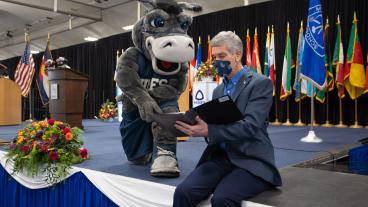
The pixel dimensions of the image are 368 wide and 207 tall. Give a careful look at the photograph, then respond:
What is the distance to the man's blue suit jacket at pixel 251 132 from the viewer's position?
150cm

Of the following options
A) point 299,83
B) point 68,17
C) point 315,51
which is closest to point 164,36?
point 315,51

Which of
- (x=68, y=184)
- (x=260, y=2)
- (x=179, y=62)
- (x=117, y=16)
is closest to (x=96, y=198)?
(x=68, y=184)

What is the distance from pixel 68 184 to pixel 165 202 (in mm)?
963

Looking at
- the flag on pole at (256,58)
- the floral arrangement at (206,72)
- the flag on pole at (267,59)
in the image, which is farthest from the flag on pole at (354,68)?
the floral arrangement at (206,72)

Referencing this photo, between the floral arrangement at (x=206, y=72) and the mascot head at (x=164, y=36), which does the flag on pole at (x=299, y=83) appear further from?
the mascot head at (x=164, y=36)

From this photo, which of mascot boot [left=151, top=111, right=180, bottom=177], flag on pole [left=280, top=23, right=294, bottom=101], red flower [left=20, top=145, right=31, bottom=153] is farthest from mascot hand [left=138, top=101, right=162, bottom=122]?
flag on pole [left=280, top=23, right=294, bottom=101]

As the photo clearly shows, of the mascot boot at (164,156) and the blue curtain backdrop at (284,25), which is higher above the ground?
the blue curtain backdrop at (284,25)

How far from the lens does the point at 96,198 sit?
241 centimetres

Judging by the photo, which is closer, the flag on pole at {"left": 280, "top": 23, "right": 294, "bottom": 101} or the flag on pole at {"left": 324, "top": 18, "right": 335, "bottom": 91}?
the flag on pole at {"left": 324, "top": 18, "right": 335, "bottom": 91}

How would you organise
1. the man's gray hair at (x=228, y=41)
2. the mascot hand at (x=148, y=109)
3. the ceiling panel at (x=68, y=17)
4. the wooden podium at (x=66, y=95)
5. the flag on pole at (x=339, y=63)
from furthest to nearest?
the ceiling panel at (x=68, y=17), the flag on pole at (x=339, y=63), the wooden podium at (x=66, y=95), the mascot hand at (x=148, y=109), the man's gray hair at (x=228, y=41)

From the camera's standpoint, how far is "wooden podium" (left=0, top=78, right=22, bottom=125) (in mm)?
6613

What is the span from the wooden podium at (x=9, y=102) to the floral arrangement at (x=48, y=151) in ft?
14.3

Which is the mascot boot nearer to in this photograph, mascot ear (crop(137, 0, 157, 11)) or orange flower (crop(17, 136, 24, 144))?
mascot ear (crop(137, 0, 157, 11))

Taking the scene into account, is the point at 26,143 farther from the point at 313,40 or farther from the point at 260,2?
the point at 260,2
